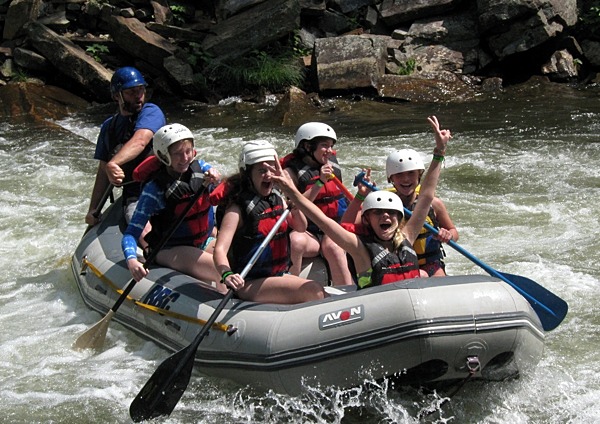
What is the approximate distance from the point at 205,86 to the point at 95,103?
1754mm

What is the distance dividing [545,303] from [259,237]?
168 centimetres

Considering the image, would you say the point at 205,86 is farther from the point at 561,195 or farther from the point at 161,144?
the point at 161,144

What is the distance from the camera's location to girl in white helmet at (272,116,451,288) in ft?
14.4

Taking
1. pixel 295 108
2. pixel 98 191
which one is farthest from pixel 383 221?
pixel 295 108

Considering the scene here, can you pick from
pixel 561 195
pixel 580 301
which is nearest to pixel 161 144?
pixel 580 301

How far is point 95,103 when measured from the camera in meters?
13.1

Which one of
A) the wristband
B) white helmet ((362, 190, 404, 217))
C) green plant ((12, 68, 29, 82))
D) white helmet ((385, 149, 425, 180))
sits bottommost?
green plant ((12, 68, 29, 82))

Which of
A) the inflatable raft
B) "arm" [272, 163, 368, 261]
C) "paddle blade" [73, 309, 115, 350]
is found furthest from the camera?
"paddle blade" [73, 309, 115, 350]

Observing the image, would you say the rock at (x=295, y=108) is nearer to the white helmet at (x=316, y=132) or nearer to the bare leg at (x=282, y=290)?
the white helmet at (x=316, y=132)

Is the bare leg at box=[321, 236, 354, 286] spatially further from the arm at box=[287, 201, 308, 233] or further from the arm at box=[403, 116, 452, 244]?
the arm at box=[403, 116, 452, 244]

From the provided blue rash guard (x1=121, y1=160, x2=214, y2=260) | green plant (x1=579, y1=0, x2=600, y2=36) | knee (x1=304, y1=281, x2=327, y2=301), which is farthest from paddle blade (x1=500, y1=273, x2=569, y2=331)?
green plant (x1=579, y1=0, x2=600, y2=36)

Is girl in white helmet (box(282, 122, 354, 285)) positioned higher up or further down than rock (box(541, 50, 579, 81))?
higher up

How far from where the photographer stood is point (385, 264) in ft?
14.6

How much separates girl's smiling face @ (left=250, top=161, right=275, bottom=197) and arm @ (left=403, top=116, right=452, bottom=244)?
0.80 metres
